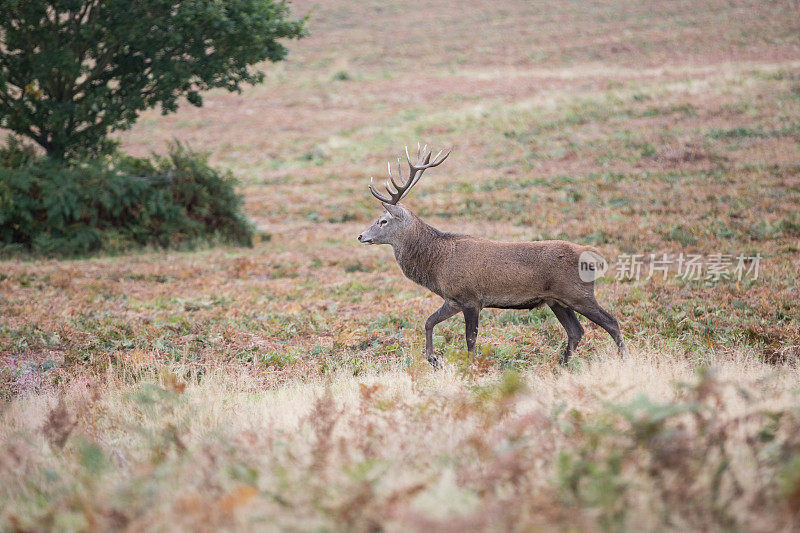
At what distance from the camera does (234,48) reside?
672 inches

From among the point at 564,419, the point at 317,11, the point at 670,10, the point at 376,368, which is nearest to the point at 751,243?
the point at 376,368

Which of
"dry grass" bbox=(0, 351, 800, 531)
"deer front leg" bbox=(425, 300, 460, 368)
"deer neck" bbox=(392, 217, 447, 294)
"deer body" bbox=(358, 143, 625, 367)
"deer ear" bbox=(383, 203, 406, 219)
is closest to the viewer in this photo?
"dry grass" bbox=(0, 351, 800, 531)

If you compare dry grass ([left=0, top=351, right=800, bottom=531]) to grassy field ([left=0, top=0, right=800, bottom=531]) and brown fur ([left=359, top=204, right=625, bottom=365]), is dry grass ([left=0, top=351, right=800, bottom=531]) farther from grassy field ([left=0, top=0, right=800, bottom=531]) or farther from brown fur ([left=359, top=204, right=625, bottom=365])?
brown fur ([left=359, top=204, right=625, bottom=365])

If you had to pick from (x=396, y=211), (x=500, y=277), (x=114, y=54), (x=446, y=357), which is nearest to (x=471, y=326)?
(x=446, y=357)

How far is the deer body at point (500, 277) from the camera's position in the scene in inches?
324

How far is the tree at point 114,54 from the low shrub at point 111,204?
3.38 ft

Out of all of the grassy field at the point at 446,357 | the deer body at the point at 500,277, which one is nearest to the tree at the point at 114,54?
the grassy field at the point at 446,357

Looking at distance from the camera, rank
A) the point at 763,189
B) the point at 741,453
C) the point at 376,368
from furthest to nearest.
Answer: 1. the point at 763,189
2. the point at 376,368
3. the point at 741,453

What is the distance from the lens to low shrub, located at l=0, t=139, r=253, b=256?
16438mm

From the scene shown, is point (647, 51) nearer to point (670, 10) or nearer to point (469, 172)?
point (670, 10)

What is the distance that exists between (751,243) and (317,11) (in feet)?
197

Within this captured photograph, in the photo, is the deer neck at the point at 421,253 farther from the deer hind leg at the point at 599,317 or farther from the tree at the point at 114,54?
the tree at the point at 114,54

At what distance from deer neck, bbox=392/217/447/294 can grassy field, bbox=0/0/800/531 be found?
1.01m

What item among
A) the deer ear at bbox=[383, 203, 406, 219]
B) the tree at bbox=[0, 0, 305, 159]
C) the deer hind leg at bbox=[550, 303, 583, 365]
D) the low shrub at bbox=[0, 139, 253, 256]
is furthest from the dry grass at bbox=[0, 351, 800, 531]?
the tree at bbox=[0, 0, 305, 159]
